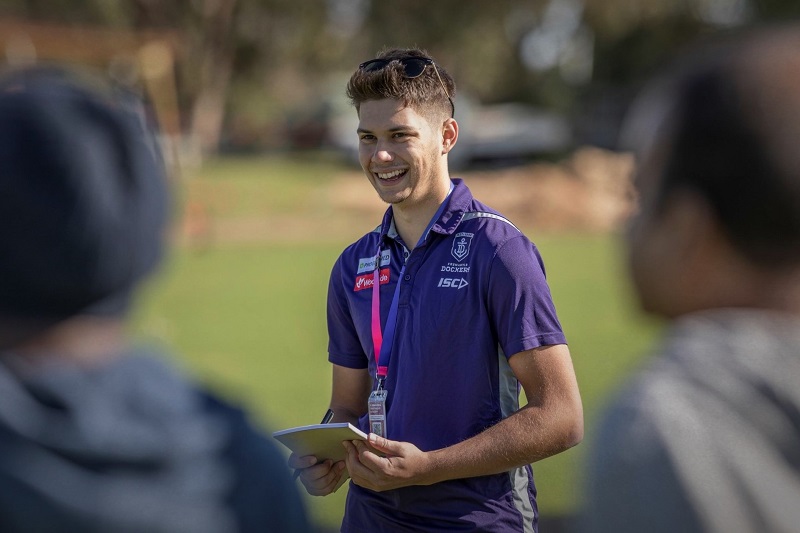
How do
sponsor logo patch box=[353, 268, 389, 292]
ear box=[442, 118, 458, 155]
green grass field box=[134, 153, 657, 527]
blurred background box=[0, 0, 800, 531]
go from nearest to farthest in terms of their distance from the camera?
sponsor logo patch box=[353, 268, 389, 292], ear box=[442, 118, 458, 155], green grass field box=[134, 153, 657, 527], blurred background box=[0, 0, 800, 531]

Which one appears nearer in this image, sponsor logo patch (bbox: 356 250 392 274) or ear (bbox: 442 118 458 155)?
sponsor logo patch (bbox: 356 250 392 274)

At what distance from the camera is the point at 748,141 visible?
60.7 inches

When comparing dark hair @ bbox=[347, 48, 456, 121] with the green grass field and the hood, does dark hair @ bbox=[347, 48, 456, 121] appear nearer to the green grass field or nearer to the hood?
the green grass field

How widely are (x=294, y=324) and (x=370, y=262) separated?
40.5 feet

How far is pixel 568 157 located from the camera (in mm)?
44688

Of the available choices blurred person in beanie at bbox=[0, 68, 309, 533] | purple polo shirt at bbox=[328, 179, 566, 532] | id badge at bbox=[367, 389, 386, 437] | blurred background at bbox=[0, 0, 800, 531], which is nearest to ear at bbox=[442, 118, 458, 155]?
purple polo shirt at bbox=[328, 179, 566, 532]

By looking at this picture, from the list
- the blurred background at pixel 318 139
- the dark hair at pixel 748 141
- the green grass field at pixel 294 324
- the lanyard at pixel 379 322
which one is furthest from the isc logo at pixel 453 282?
the blurred background at pixel 318 139

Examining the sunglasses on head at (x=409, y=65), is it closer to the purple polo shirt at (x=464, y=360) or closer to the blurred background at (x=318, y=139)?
the purple polo shirt at (x=464, y=360)

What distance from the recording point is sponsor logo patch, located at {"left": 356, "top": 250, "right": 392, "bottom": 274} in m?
3.47

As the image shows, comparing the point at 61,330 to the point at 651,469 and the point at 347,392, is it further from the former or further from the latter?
the point at 347,392

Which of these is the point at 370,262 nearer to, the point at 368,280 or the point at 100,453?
the point at 368,280

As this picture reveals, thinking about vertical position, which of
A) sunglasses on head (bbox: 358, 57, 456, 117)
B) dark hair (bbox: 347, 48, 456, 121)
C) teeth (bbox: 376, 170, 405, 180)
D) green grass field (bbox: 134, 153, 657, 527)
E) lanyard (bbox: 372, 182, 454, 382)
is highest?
sunglasses on head (bbox: 358, 57, 456, 117)

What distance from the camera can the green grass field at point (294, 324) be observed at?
966 cm

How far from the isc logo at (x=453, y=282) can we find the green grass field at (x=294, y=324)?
146cm
